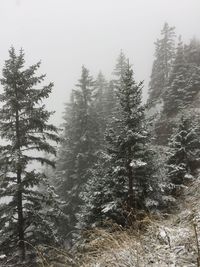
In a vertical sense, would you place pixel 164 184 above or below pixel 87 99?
below

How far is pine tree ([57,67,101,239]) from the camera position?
3491cm

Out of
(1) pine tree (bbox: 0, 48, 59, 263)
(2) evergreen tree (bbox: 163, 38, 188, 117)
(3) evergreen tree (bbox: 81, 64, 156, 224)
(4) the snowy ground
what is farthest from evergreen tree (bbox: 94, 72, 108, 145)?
(4) the snowy ground

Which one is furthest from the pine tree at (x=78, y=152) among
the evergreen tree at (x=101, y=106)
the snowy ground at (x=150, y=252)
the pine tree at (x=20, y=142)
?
the snowy ground at (x=150, y=252)

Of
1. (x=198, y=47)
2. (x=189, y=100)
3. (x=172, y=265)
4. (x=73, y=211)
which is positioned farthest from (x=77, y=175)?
(x=172, y=265)

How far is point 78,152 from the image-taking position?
37531 millimetres

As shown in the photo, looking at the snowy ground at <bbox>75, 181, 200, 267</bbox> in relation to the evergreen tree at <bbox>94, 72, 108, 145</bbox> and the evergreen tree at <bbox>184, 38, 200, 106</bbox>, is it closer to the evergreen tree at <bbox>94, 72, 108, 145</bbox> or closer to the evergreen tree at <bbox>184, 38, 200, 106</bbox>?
the evergreen tree at <bbox>94, 72, 108, 145</bbox>

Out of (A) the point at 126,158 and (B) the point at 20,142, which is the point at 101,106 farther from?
(B) the point at 20,142

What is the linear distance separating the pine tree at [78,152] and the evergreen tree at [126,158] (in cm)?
1521

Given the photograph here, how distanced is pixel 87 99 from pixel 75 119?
9.53 feet

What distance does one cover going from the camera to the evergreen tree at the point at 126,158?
18.3 m

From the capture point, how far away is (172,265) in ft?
15.5

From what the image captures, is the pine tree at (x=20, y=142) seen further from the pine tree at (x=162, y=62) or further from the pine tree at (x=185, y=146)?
the pine tree at (x=162, y=62)

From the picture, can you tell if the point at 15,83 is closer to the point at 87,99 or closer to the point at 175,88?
the point at 87,99

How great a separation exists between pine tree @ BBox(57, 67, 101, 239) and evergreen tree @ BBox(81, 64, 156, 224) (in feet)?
49.9
